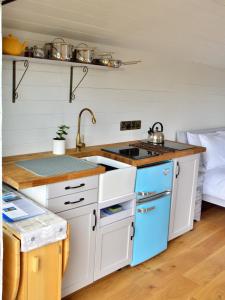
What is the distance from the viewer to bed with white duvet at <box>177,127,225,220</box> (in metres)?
3.47

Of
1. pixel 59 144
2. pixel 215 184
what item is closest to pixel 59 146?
pixel 59 144

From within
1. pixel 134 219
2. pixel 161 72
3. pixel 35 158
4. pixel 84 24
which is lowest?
pixel 134 219

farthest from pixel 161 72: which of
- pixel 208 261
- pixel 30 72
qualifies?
pixel 208 261

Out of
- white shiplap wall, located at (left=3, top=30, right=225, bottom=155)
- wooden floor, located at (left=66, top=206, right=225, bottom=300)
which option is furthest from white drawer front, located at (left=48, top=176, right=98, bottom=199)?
wooden floor, located at (left=66, top=206, right=225, bottom=300)

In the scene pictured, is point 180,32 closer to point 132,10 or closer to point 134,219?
point 132,10

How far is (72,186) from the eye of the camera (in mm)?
2055

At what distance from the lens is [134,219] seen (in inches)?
99.4

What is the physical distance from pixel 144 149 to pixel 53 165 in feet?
3.26

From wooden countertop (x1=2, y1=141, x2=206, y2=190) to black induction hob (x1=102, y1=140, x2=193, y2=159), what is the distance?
59 millimetres

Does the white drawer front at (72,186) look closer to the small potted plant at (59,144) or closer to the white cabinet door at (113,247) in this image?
the white cabinet door at (113,247)

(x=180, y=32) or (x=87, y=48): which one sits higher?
(x=180, y=32)

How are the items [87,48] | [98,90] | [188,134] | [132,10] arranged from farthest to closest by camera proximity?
[188,134] → [98,90] → [87,48] → [132,10]

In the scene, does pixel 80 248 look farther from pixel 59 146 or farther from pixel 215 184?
pixel 215 184

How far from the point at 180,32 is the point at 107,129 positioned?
1094mm
